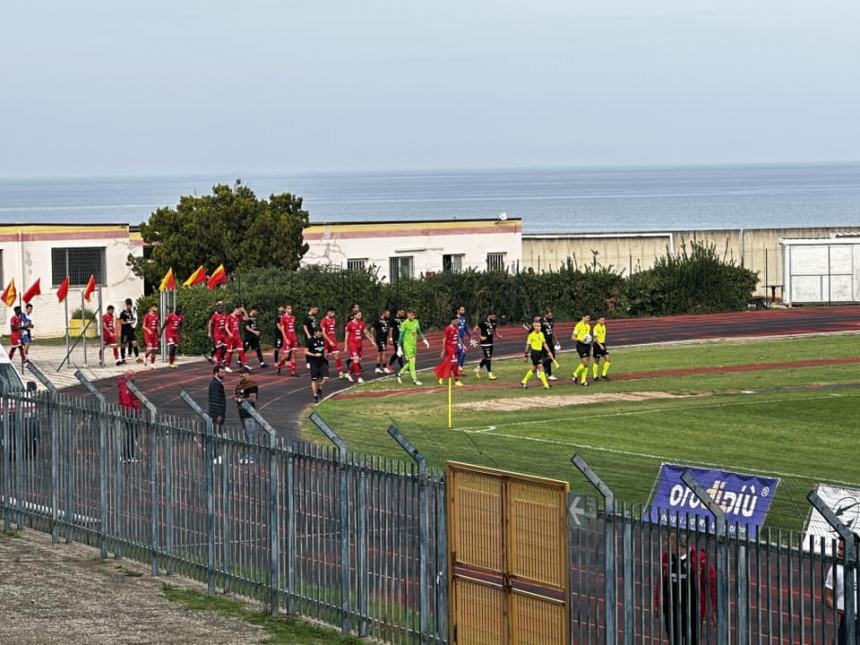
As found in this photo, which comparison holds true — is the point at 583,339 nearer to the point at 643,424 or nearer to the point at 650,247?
the point at 643,424

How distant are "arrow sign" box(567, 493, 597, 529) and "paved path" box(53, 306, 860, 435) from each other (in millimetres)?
19217

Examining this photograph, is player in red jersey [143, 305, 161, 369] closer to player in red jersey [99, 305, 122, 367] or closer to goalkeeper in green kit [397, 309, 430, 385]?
player in red jersey [99, 305, 122, 367]

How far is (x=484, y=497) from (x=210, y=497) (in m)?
4.32

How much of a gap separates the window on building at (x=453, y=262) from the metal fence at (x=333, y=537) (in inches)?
1675

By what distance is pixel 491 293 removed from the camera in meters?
54.4

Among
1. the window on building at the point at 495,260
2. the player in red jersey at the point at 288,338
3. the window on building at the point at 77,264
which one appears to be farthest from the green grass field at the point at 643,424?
the window on building at the point at 495,260

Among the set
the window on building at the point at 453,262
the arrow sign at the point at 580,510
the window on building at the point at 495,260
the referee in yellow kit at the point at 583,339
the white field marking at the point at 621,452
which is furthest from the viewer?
the window on building at the point at 495,260

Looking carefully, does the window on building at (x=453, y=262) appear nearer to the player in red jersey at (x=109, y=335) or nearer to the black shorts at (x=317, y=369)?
the player in red jersey at (x=109, y=335)

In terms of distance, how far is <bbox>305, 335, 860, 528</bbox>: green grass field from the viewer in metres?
25.1

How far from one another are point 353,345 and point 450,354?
347cm

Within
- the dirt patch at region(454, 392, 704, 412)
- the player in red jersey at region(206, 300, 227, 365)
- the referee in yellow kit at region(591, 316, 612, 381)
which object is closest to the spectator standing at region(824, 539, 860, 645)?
the dirt patch at region(454, 392, 704, 412)

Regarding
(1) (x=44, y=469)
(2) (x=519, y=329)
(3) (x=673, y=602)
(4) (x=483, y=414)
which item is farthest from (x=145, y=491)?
(2) (x=519, y=329)

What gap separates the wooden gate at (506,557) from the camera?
11.7 metres

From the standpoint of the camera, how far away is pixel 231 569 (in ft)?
51.4
